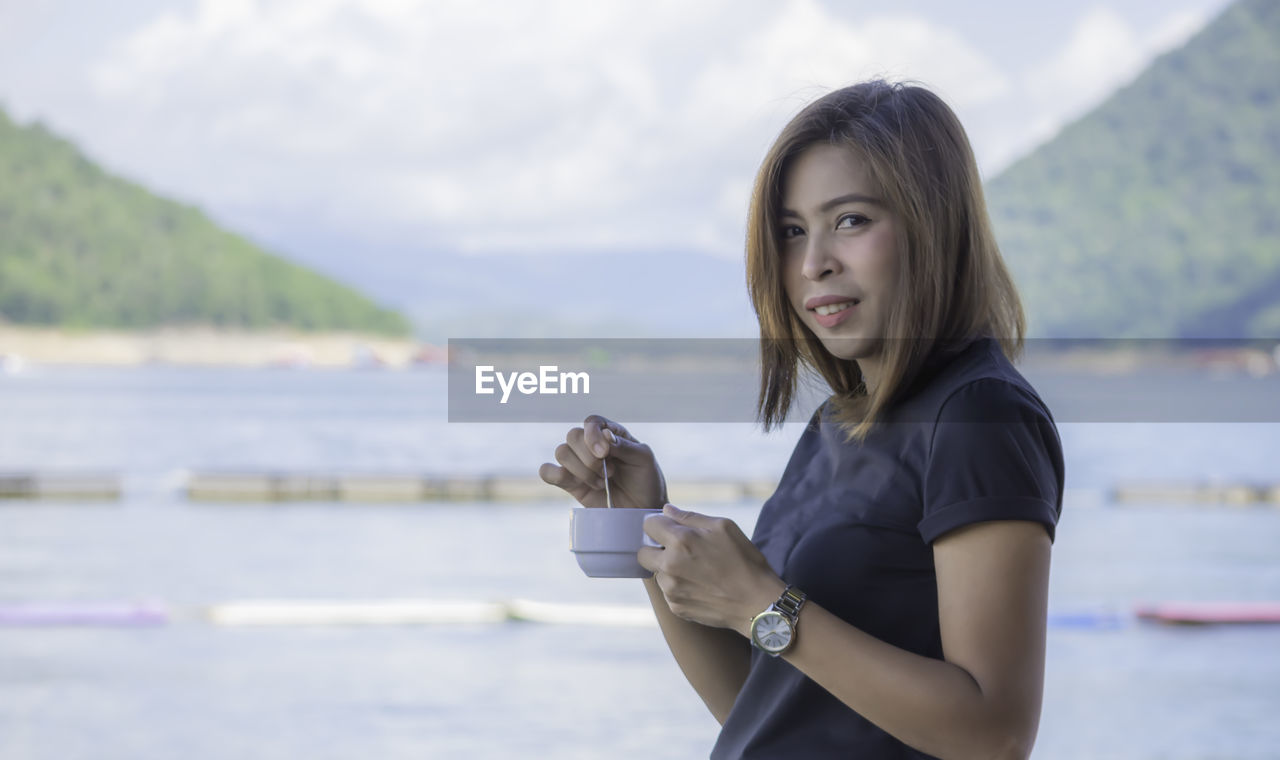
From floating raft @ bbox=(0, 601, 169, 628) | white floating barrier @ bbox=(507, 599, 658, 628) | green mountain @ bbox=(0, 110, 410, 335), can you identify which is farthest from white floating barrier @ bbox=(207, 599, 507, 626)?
green mountain @ bbox=(0, 110, 410, 335)

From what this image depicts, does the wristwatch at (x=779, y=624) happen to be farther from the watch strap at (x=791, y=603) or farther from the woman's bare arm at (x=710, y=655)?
the woman's bare arm at (x=710, y=655)

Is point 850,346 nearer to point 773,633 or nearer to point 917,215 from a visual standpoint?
point 917,215

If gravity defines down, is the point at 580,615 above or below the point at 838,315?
below

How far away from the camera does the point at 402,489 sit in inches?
544

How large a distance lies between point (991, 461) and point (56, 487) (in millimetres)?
14294

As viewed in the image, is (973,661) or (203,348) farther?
(203,348)

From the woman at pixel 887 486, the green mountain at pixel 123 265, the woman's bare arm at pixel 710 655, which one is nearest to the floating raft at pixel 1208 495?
the woman's bare arm at pixel 710 655

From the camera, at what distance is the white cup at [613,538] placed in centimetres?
119

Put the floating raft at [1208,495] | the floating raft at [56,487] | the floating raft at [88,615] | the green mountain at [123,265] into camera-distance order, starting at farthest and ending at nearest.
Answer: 1. the green mountain at [123,265]
2. the floating raft at [1208,495]
3. the floating raft at [56,487]
4. the floating raft at [88,615]

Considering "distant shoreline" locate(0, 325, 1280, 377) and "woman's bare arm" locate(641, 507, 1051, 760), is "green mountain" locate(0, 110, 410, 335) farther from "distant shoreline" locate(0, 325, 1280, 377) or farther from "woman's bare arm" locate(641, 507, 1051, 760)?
"woman's bare arm" locate(641, 507, 1051, 760)

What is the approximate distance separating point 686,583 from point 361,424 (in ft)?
117

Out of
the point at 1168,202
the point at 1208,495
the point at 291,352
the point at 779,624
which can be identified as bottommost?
the point at 291,352

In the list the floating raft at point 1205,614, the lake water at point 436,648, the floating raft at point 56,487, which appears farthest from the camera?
the floating raft at point 56,487

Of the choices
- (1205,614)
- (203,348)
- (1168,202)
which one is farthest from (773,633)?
(1168,202)
